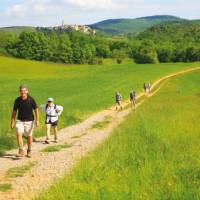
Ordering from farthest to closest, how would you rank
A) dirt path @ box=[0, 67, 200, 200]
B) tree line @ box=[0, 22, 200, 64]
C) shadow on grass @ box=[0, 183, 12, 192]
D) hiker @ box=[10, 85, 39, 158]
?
1. tree line @ box=[0, 22, 200, 64]
2. hiker @ box=[10, 85, 39, 158]
3. shadow on grass @ box=[0, 183, 12, 192]
4. dirt path @ box=[0, 67, 200, 200]

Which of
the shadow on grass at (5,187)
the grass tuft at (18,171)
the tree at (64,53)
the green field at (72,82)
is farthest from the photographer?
the tree at (64,53)

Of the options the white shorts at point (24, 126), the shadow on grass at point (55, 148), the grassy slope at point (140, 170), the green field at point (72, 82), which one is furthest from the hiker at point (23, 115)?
the green field at point (72, 82)

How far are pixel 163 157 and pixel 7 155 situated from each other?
4.55 metres

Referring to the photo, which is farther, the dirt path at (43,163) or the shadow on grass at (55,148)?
the shadow on grass at (55,148)

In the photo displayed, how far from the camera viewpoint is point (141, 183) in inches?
373

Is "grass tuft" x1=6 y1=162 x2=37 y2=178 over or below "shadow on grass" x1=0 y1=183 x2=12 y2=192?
below

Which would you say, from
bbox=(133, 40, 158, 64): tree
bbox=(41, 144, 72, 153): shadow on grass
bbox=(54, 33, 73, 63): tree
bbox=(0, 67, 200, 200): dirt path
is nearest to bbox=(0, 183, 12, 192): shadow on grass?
bbox=(0, 67, 200, 200): dirt path

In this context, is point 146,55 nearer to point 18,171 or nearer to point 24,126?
point 24,126

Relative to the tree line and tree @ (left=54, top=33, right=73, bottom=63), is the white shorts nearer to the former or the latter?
the tree line

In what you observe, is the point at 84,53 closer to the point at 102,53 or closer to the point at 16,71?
the point at 102,53

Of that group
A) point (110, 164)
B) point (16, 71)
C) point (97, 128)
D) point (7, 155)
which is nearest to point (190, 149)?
point (110, 164)

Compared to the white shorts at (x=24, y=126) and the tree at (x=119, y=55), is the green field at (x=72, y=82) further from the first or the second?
the tree at (x=119, y=55)

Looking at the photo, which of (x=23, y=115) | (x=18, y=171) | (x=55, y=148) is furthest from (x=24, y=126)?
(x=18, y=171)

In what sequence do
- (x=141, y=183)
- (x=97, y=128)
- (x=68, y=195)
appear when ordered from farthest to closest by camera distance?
(x=97, y=128)
(x=141, y=183)
(x=68, y=195)
